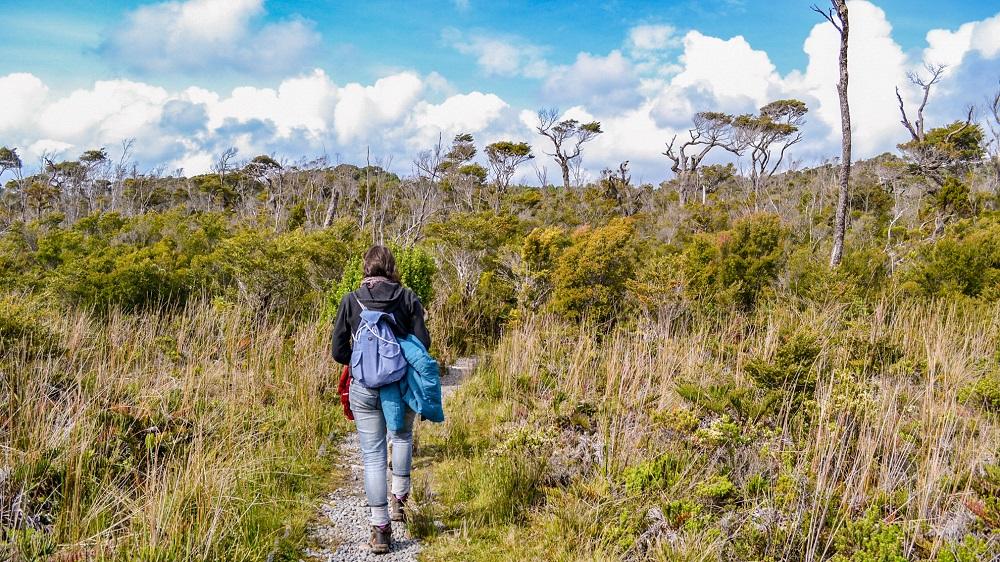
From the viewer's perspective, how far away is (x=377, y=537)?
2.90m

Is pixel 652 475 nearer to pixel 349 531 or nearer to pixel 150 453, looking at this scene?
pixel 349 531

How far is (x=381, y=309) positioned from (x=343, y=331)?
0.29 m

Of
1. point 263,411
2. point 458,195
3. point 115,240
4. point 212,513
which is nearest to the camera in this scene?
point 212,513

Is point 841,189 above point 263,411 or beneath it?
above

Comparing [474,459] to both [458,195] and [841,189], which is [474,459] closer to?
[841,189]

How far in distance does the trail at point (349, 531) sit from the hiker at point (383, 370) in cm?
10

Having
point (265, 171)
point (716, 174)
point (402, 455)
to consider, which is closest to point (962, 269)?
point (402, 455)

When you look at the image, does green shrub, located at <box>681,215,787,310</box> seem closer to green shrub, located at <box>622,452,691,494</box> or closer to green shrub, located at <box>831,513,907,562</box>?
green shrub, located at <box>622,452,691,494</box>

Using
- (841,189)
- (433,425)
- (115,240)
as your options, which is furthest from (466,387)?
(115,240)

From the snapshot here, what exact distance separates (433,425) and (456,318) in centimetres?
335

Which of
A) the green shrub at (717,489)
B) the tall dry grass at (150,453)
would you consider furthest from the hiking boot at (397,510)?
the green shrub at (717,489)

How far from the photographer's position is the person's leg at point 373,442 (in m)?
2.91

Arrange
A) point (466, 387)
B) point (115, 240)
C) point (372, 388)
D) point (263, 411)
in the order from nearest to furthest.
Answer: point (372, 388) < point (263, 411) < point (466, 387) < point (115, 240)

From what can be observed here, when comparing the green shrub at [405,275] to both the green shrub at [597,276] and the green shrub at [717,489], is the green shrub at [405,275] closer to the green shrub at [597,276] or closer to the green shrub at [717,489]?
the green shrub at [597,276]
